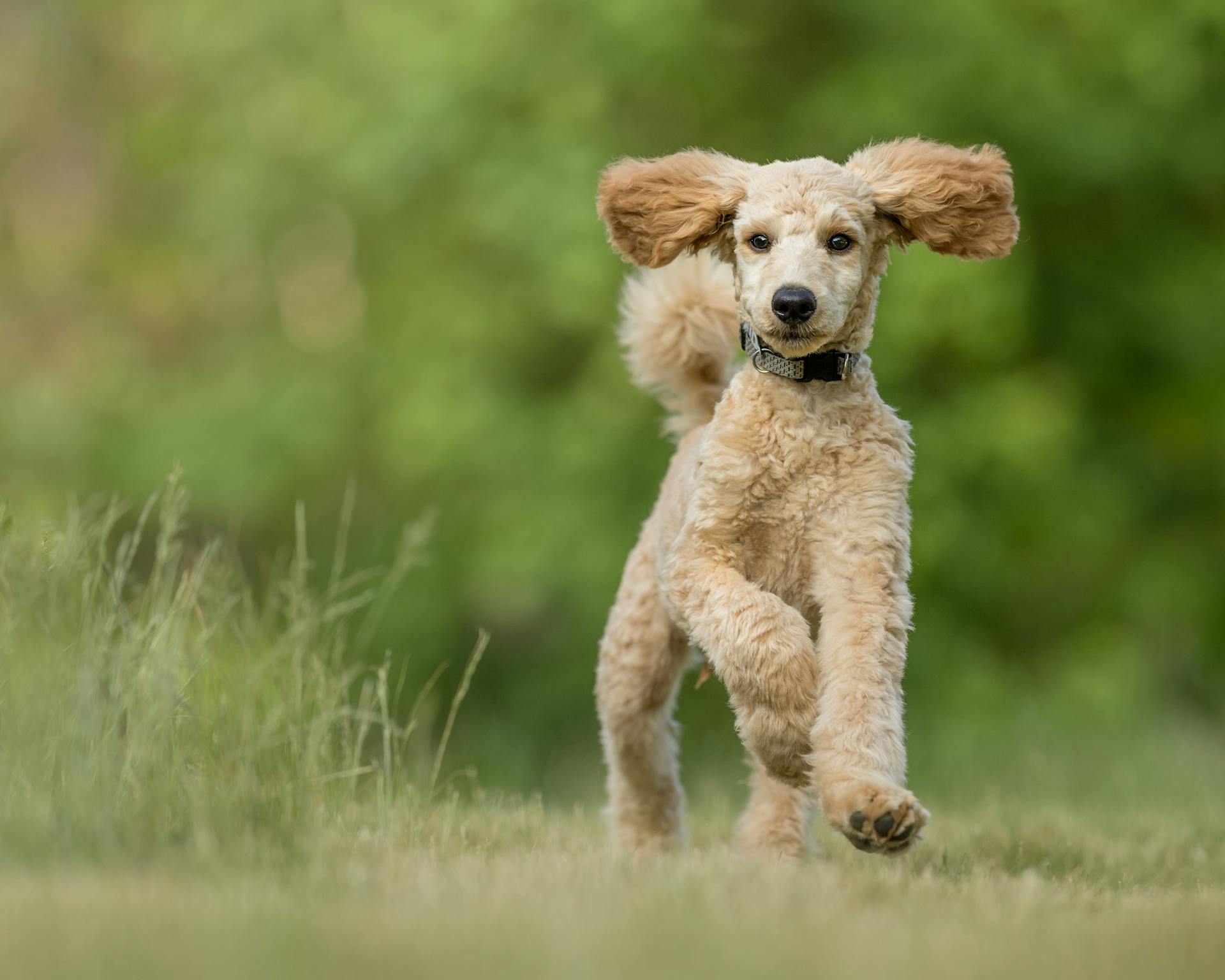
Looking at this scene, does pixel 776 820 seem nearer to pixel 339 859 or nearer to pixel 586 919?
pixel 339 859

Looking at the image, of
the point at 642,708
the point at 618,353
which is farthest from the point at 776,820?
the point at 618,353

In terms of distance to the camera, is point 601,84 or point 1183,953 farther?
point 601,84

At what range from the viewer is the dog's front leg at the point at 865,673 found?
10.6ft

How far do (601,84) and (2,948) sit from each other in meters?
7.11

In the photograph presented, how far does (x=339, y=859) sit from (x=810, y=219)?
6.03ft

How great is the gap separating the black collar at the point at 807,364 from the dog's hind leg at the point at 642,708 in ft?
2.54

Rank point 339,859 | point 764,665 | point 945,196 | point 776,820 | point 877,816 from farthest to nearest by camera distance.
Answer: point 776,820 < point 945,196 < point 764,665 < point 339,859 < point 877,816

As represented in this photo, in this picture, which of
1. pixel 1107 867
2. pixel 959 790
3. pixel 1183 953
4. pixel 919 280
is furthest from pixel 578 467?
pixel 1183 953

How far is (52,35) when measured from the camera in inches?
542

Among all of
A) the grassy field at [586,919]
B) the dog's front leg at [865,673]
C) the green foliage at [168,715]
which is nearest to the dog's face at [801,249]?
the dog's front leg at [865,673]

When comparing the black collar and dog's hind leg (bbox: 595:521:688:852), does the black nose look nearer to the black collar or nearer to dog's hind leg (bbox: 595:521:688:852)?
the black collar

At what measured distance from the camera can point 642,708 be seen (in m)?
4.57

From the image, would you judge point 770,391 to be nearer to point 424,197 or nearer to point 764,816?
point 764,816

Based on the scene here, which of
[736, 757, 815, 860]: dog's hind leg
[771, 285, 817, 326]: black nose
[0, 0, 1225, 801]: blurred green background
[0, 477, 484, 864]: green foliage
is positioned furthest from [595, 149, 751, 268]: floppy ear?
[0, 0, 1225, 801]: blurred green background
